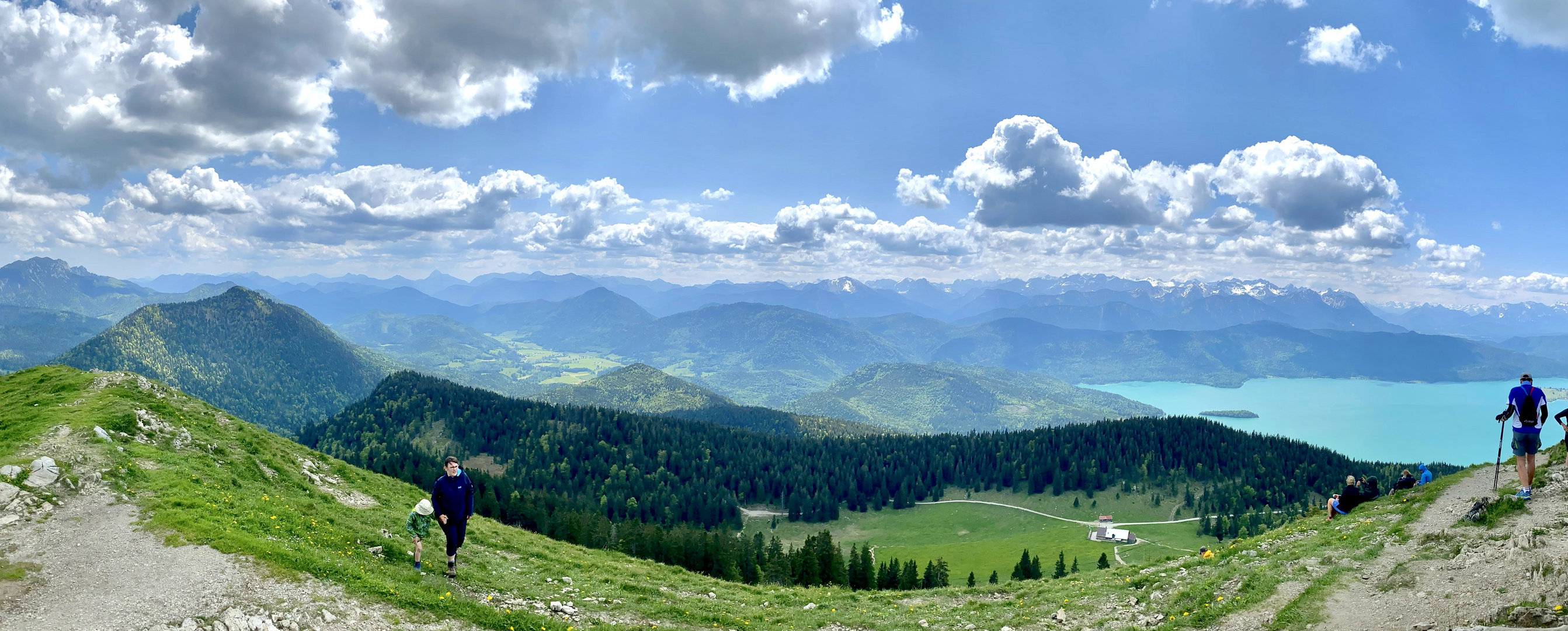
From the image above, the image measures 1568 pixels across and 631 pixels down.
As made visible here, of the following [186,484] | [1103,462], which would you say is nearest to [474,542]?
[186,484]

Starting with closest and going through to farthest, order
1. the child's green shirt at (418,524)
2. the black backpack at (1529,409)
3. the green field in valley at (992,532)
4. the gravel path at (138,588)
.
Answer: the gravel path at (138,588), the child's green shirt at (418,524), the black backpack at (1529,409), the green field in valley at (992,532)

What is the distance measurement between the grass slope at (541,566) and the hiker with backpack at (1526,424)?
4.17m

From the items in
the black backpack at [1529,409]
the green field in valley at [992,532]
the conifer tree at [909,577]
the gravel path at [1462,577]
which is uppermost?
the black backpack at [1529,409]

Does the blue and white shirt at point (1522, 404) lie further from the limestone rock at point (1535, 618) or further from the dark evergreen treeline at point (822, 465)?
the dark evergreen treeline at point (822, 465)

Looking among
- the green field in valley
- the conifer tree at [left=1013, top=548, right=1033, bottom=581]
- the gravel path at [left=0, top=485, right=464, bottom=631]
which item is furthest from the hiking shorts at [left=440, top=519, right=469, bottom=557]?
the green field in valley

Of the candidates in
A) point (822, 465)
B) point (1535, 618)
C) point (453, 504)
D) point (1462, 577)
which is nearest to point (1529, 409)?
point (1462, 577)

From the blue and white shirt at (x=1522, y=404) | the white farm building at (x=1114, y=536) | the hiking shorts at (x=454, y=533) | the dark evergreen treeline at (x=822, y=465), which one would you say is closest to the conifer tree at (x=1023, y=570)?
the white farm building at (x=1114, y=536)

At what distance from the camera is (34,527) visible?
70.2ft

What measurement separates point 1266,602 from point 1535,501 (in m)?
12.5

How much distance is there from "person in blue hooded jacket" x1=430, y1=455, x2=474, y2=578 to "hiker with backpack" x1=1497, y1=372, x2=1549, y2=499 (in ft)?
124

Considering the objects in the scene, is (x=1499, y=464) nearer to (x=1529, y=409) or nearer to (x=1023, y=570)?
(x=1529, y=409)

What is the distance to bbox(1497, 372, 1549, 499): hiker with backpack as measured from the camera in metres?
23.7

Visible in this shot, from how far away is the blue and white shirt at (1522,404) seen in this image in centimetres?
2383

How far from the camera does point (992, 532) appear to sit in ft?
495
